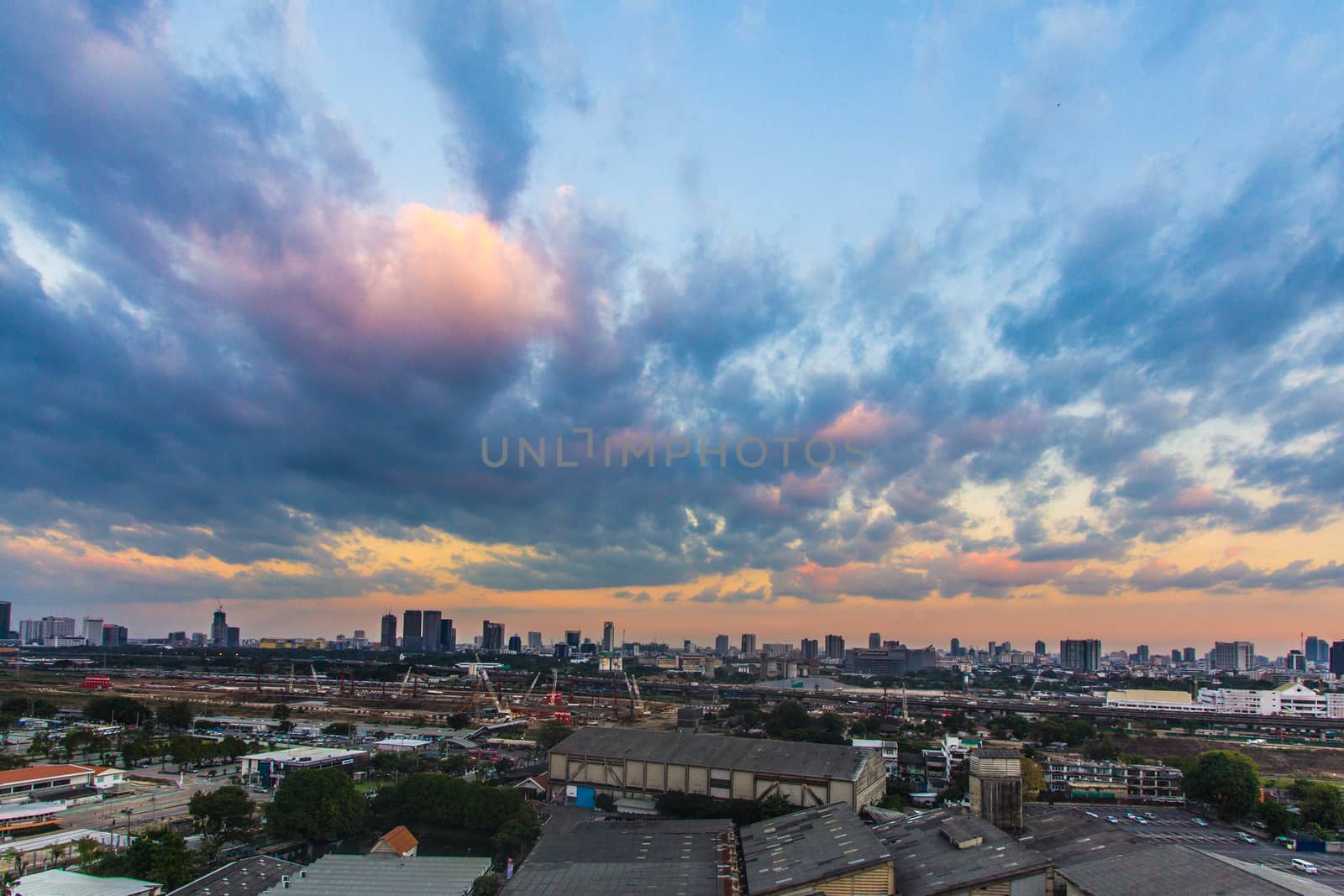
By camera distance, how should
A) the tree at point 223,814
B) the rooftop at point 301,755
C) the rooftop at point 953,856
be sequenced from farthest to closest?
the rooftop at point 301,755
the tree at point 223,814
the rooftop at point 953,856

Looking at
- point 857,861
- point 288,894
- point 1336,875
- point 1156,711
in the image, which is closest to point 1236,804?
point 1336,875

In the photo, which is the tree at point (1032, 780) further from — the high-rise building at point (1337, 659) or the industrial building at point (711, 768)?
the high-rise building at point (1337, 659)

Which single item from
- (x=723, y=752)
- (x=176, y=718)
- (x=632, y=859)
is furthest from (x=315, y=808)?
(x=176, y=718)

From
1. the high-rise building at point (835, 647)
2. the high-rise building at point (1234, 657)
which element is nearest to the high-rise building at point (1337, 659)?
the high-rise building at point (1234, 657)

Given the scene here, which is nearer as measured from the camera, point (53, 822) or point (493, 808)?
point (493, 808)

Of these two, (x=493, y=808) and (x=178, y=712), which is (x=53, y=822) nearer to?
(x=493, y=808)
